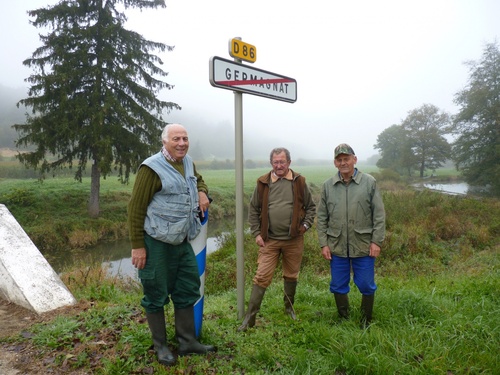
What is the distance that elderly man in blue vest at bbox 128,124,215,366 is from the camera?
8.91 feet

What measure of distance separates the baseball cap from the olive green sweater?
1.90 meters

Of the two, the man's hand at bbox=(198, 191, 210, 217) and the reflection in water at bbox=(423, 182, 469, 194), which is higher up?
the man's hand at bbox=(198, 191, 210, 217)

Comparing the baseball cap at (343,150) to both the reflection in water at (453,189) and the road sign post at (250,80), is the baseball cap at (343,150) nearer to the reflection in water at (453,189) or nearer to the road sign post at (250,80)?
the road sign post at (250,80)

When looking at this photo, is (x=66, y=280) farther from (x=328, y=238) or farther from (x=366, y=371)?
(x=366, y=371)

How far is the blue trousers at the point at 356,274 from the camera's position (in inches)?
140

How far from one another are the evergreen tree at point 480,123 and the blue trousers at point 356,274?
881 inches

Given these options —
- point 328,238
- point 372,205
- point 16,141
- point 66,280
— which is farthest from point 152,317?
point 16,141

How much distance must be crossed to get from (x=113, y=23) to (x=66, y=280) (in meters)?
14.4

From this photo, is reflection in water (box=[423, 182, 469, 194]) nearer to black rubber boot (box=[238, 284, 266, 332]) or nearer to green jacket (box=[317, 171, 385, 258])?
green jacket (box=[317, 171, 385, 258])

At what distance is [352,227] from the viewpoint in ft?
11.7

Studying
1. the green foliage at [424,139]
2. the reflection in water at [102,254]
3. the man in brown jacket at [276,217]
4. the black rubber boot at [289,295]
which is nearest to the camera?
the man in brown jacket at [276,217]

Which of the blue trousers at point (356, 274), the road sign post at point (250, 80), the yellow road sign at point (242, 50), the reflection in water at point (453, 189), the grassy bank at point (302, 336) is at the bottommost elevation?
the reflection in water at point (453, 189)

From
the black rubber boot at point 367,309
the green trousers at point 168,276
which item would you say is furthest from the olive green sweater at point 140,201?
the black rubber boot at point 367,309

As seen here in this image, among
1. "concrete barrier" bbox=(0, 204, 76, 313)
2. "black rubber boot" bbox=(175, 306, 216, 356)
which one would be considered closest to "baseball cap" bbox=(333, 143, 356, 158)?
"black rubber boot" bbox=(175, 306, 216, 356)
